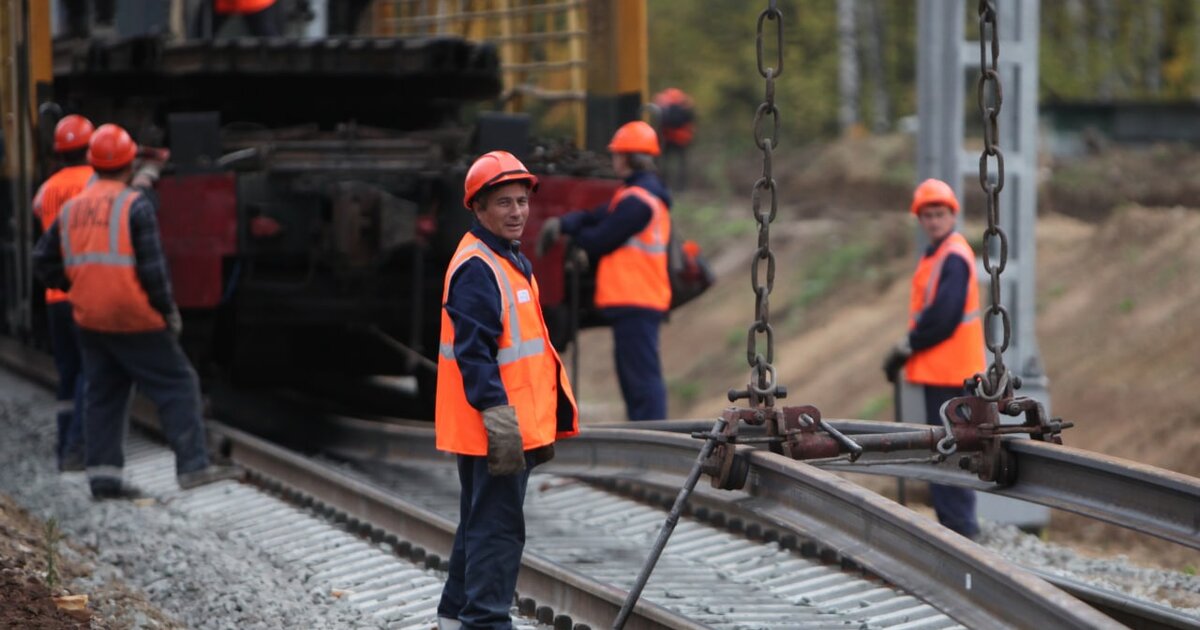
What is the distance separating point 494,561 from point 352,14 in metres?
7.67

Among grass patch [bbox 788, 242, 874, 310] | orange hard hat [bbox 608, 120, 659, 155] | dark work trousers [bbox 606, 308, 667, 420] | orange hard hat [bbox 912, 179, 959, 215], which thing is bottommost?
grass patch [bbox 788, 242, 874, 310]

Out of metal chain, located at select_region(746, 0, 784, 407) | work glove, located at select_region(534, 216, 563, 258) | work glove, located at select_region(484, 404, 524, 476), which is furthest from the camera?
work glove, located at select_region(534, 216, 563, 258)

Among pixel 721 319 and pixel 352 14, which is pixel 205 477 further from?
pixel 721 319

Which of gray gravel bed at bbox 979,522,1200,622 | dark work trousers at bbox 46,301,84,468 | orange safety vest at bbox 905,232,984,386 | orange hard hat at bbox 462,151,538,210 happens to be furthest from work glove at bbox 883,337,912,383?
dark work trousers at bbox 46,301,84,468

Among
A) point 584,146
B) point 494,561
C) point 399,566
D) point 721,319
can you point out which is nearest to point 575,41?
point 584,146

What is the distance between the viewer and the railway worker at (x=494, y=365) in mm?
5543

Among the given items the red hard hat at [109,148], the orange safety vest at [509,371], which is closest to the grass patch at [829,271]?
the red hard hat at [109,148]

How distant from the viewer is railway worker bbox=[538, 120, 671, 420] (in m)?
10.0

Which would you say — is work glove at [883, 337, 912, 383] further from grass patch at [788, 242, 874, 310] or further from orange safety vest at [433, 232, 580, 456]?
grass patch at [788, 242, 874, 310]

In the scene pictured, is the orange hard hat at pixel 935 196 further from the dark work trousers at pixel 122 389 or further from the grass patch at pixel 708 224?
the grass patch at pixel 708 224

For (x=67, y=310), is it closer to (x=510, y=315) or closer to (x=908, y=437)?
(x=510, y=315)

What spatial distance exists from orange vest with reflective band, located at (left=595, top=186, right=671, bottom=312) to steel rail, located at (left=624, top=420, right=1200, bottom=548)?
12.5ft

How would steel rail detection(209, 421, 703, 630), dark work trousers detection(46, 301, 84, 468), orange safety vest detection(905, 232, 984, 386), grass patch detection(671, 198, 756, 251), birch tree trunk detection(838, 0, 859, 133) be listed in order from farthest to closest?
birch tree trunk detection(838, 0, 859, 133) → grass patch detection(671, 198, 756, 251) → dark work trousers detection(46, 301, 84, 468) → orange safety vest detection(905, 232, 984, 386) → steel rail detection(209, 421, 703, 630)

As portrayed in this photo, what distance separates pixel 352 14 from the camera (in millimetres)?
12633
